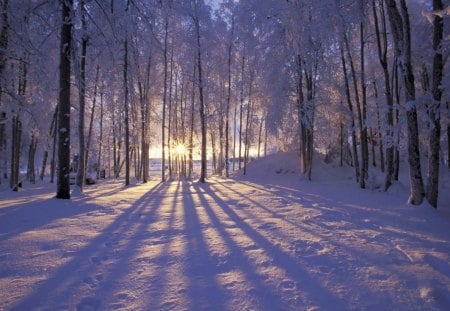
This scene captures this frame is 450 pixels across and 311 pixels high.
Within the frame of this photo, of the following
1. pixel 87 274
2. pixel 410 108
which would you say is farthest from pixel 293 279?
pixel 410 108

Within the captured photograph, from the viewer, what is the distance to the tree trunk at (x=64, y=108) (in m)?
8.50

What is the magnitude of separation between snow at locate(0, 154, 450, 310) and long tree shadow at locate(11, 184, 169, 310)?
0.04 ft

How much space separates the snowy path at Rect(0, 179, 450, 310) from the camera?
2.81m

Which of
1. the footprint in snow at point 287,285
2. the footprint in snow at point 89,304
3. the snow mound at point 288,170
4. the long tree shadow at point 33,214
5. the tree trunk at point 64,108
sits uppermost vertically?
the tree trunk at point 64,108

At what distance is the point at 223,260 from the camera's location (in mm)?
3816

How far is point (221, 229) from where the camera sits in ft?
17.9

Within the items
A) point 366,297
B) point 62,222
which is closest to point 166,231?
point 62,222

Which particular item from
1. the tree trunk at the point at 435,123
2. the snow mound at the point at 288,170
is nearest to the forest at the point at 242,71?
the tree trunk at the point at 435,123

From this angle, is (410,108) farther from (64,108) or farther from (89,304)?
(64,108)

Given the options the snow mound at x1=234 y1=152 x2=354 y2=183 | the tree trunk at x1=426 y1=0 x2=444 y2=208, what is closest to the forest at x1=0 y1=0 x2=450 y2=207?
the tree trunk at x1=426 y1=0 x2=444 y2=208

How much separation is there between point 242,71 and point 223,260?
67.4ft

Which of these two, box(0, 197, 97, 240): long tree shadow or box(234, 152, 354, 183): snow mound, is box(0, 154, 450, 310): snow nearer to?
box(0, 197, 97, 240): long tree shadow

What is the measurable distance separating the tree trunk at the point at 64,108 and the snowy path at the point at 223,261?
188cm

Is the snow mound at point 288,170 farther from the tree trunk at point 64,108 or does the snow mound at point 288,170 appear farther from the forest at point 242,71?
the tree trunk at point 64,108
